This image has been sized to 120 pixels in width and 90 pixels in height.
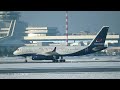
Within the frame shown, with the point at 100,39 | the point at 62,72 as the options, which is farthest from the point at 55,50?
the point at 62,72

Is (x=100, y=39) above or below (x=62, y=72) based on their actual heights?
above

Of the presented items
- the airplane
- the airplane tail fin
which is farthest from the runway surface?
the airplane tail fin

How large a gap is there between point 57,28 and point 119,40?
7302 cm

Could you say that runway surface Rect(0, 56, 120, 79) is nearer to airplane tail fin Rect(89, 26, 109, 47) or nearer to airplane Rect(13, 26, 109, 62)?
airplane Rect(13, 26, 109, 62)

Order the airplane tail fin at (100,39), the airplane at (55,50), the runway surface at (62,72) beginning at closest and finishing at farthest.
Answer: the runway surface at (62,72) → the airplane at (55,50) → the airplane tail fin at (100,39)

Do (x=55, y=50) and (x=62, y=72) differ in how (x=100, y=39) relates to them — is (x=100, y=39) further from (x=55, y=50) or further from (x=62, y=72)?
(x=62, y=72)

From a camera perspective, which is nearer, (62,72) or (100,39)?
(62,72)

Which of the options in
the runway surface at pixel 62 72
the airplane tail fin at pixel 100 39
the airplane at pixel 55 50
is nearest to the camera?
the runway surface at pixel 62 72

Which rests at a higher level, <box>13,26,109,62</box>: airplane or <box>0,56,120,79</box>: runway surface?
<box>13,26,109,62</box>: airplane

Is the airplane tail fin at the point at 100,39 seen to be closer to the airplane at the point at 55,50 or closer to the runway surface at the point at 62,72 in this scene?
the airplane at the point at 55,50

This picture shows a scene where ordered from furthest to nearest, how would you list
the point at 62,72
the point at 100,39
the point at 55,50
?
1. the point at 100,39
2. the point at 55,50
3. the point at 62,72

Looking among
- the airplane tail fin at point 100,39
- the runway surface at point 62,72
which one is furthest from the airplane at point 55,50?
the runway surface at point 62,72
